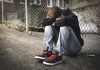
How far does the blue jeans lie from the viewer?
A: 16.3 feet

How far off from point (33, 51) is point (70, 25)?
130cm

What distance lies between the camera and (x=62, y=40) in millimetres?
4977

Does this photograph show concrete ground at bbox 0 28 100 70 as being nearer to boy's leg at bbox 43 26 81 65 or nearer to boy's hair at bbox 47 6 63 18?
boy's leg at bbox 43 26 81 65

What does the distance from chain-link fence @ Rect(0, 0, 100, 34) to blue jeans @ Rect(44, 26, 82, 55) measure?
6.14 metres

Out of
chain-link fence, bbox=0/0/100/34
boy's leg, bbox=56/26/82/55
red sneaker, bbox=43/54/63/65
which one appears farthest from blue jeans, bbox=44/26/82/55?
chain-link fence, bbox=0/0/100/34

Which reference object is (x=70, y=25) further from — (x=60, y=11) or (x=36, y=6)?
(x=36, y=6)

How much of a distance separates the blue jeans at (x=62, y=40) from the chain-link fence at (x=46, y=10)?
614 cm

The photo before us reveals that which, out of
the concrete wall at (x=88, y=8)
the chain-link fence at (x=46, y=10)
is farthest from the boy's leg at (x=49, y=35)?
the concrete wall at (x=88, y=8)

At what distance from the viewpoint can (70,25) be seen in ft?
16.6

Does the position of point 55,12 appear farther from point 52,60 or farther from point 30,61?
point 30,61

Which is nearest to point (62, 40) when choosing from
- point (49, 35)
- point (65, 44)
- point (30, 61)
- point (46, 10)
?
point (65, 44)

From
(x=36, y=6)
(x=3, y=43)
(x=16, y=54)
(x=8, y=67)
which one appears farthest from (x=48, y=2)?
(x=8, y=67)

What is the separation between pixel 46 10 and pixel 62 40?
32.2 ft

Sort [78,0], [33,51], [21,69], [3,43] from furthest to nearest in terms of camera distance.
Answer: [78,0], [3,43], [33,51], [21,69]
